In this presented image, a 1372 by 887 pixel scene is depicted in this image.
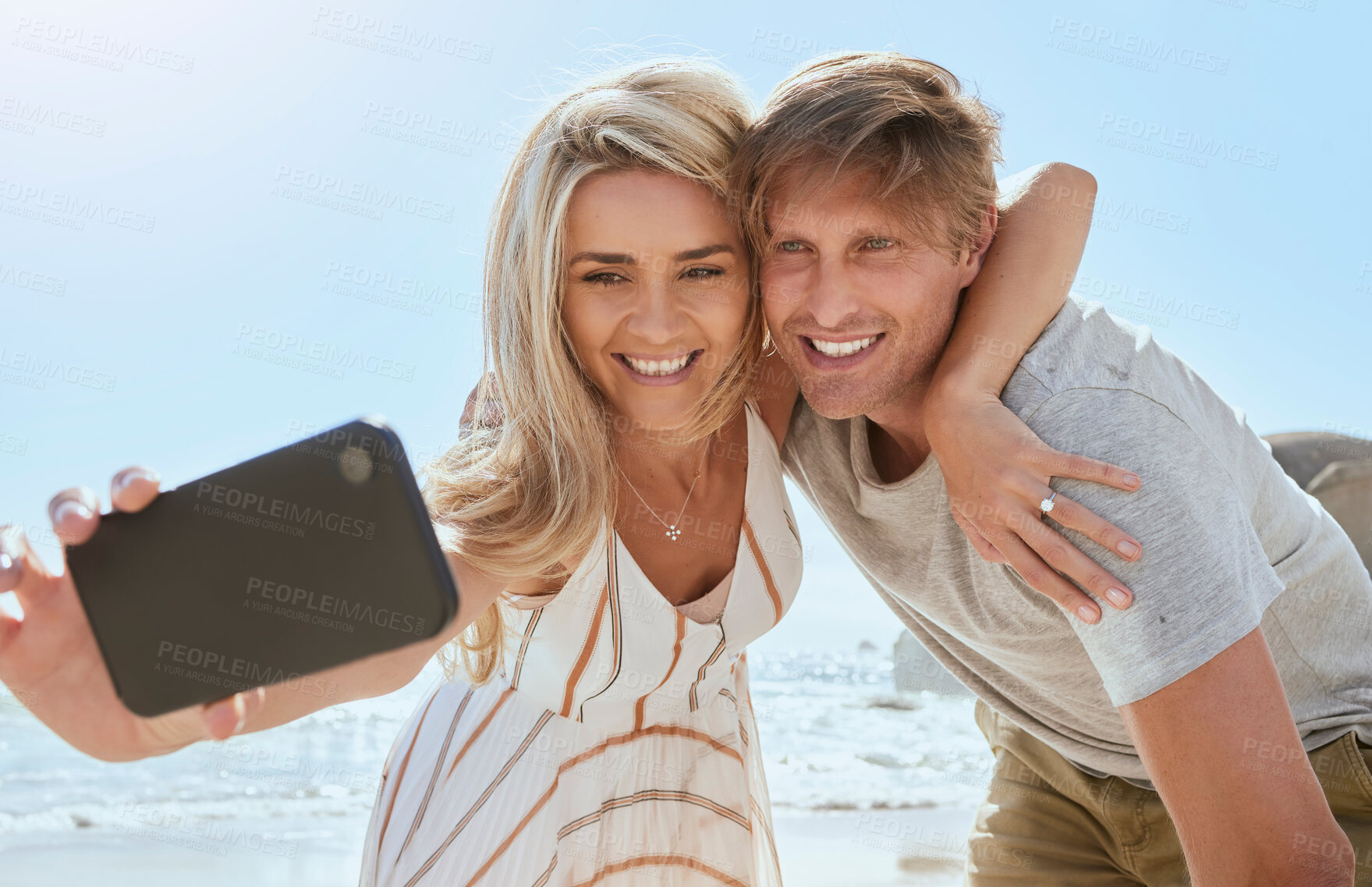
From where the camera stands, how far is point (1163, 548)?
1698 millimetres

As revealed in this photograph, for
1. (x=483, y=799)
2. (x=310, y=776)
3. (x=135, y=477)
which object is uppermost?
(x=135, y=477)

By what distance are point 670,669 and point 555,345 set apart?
944 mm

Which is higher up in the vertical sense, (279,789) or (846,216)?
(846,216)

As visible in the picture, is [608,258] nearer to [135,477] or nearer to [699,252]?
[699,252]

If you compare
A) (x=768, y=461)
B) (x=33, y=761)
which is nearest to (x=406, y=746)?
(x=768, y=461)

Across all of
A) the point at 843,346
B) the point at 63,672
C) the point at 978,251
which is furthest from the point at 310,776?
the point at 978,251

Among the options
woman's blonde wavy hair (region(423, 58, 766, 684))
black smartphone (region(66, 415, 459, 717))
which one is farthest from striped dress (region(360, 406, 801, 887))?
black smartphone (region(66, 415, 459, 717))

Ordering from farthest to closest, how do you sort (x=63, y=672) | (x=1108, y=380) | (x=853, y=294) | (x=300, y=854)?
(x=300, y=854) < (x=853, y=294) < (x=1108, y=380) < (x=63, y=672)

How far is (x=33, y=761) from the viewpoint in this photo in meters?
8.58

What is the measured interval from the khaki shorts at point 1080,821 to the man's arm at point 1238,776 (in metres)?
0.88

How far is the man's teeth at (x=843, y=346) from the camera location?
7.80ft

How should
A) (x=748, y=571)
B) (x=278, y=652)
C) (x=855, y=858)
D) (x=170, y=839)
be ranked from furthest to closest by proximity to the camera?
(x=170, y=839), (x=855, y=858), (x=748, y=571), (x=278, y=652)

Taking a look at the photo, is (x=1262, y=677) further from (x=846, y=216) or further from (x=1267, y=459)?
(x=846, y=216)

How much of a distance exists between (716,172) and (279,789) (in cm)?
771
